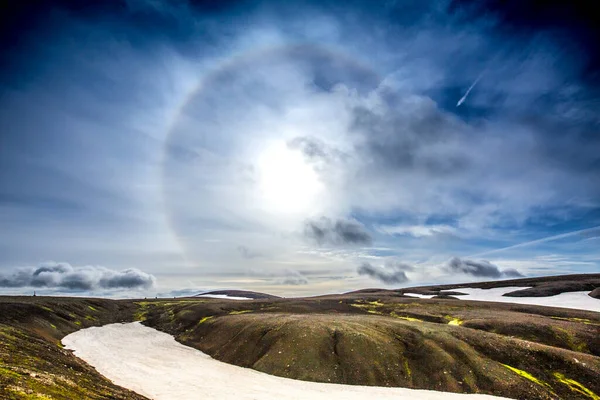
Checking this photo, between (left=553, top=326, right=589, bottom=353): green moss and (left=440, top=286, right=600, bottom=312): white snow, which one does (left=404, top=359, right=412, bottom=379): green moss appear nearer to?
(left=553, top=326, right=589, bottom=353): green moss

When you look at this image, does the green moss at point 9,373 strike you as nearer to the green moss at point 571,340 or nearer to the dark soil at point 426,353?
the dark soil at point 426,353

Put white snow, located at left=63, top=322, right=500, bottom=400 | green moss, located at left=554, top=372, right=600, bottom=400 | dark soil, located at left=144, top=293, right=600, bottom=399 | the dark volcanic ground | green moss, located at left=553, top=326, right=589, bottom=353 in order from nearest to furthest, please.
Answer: white snow, located at left=63, top=322, right=500, bottom=400 → green moss, located at left=554, top=372, right=600, bottom=400 → the dark volcanic ground → dark soil, located at left=144, top=293, right=600, bottom=399 → green moss, located at left=553, top=326, right=589, bottom=353

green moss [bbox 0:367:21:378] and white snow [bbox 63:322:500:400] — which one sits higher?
green moss [bbox 0:367:21:378]

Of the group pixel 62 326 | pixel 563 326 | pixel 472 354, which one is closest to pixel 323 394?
pixel 472 354

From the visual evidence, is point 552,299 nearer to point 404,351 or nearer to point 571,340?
point 571,340

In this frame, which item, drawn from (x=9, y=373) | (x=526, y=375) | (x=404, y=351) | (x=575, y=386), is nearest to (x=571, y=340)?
(x=575, y=386)

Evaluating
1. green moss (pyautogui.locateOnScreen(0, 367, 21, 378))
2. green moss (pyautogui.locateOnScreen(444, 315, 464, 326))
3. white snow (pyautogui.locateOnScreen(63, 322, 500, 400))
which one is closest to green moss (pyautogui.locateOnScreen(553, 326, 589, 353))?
green moss (pyautogui.locateOnScreen(444, 315, 464, 326))
